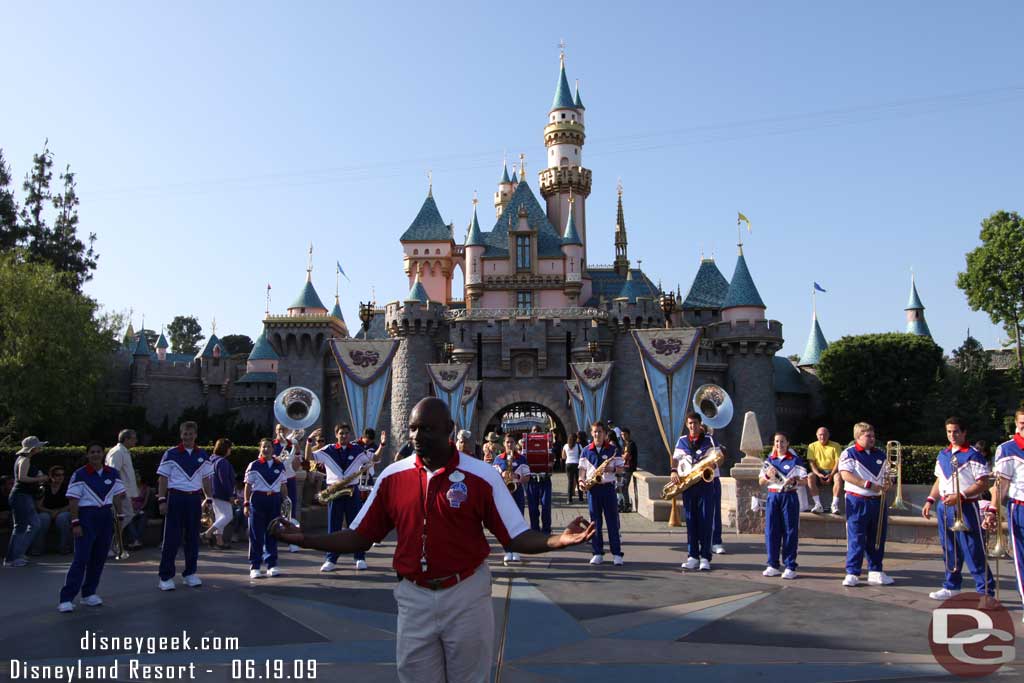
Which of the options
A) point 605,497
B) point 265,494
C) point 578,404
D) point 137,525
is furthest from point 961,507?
point 578,404

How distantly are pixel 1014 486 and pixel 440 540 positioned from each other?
4922mm

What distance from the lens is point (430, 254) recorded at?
144 feet

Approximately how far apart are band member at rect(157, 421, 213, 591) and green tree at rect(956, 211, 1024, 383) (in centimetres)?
3437

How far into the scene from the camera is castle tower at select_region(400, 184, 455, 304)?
4381 cm

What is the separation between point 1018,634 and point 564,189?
41.8m

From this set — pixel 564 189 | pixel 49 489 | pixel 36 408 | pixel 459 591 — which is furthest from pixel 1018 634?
pixel 564 189

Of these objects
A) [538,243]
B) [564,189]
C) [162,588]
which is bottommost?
[162,588]

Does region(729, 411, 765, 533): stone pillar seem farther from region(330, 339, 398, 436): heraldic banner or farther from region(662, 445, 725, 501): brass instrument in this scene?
region(330, 339, 398, 436): heraldic banner

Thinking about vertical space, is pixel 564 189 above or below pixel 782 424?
above

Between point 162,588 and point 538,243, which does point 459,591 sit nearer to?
point 162,588

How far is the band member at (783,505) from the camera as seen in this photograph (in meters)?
7.64

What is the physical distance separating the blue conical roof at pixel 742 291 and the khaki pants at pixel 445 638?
3532 centimetres

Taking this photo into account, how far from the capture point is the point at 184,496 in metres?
7.53

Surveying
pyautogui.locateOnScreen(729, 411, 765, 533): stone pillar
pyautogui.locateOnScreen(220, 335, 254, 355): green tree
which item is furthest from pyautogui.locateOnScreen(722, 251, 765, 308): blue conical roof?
pyautogui.locateOnScreen(220, 335, 254, 355): green tree
